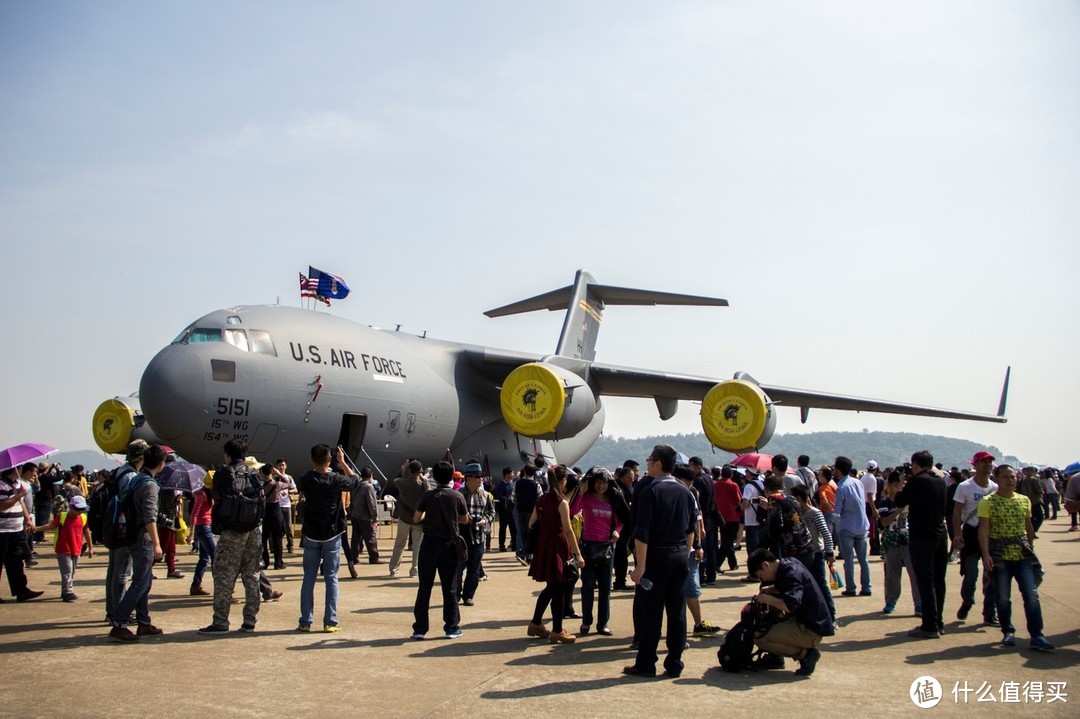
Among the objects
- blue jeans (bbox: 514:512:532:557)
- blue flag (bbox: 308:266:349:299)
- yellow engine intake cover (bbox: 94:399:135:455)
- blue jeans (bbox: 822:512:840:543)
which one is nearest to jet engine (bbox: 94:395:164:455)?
yellow engine intake cover (bbox: 94:399:135:455)

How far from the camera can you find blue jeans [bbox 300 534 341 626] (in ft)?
25.9

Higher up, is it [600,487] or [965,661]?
[600,487]

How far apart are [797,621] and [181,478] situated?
27.1 feet

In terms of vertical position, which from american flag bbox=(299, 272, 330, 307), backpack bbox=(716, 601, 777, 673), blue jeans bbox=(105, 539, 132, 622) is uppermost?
american flag bbox=(299, 272, 330, 307)

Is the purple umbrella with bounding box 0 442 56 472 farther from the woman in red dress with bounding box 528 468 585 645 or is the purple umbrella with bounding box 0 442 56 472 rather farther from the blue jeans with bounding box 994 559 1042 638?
the blue jeans with bounding box 994 559 1042 638

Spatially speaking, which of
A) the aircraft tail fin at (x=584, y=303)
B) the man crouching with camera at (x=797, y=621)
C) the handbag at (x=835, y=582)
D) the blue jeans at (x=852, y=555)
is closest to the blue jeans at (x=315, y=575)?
the man crouching with camera at (x=797, y=621)

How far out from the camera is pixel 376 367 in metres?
17.4

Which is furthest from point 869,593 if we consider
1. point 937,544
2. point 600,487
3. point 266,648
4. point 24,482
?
point 24,482

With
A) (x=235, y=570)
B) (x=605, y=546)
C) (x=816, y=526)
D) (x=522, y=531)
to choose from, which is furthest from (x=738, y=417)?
(x=235, y=570)

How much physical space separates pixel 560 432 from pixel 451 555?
10707 mm

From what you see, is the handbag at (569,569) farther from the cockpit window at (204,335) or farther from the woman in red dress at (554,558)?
the cockpit window at (204,335)

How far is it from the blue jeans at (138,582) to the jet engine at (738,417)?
12980 millimetres

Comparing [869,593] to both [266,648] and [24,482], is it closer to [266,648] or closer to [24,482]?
[266,648]

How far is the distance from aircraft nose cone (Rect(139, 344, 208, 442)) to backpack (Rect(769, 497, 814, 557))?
366 inches
